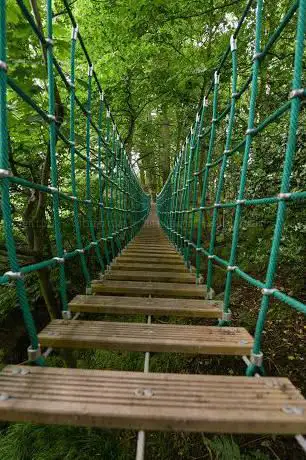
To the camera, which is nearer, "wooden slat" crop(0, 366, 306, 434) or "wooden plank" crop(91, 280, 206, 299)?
"wooden slat" crop(0, 366, 306, 434)

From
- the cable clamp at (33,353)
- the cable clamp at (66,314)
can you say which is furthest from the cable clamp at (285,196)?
the cable clamp at (66,314)

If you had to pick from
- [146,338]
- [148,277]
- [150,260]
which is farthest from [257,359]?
[150,260]

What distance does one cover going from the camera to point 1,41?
35.6 inches

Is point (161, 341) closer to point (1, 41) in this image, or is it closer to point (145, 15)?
point (1, 41)

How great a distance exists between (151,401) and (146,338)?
46cm

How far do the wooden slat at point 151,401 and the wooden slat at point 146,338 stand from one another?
0.81ft

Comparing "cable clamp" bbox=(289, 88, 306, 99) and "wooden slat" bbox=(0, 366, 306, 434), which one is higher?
"cable clamp" bbox=(289, 88, 306, 99)

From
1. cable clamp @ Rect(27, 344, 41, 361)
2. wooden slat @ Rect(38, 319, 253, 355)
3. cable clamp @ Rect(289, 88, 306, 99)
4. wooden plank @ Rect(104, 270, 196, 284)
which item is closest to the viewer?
cable clamp @ Rect(289, 88, 306, 99)

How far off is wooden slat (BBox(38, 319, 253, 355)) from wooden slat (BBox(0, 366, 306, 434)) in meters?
0.25

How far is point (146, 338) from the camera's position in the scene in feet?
4.35

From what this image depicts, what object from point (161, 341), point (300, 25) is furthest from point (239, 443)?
point (300, 25)

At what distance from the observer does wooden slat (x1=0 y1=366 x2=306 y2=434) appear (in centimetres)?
79

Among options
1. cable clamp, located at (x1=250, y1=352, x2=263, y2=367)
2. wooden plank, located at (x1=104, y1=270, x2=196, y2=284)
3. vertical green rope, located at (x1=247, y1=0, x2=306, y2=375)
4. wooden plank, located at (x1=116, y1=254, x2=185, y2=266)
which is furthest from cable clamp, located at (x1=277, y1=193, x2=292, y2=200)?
wooden plank, located at (x1=116, y1=254, x2=185, y2=266)

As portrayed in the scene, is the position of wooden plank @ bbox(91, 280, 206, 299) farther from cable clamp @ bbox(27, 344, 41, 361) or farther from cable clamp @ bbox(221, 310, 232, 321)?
cable clamp @ bbox(27, 344, 41, 361)
